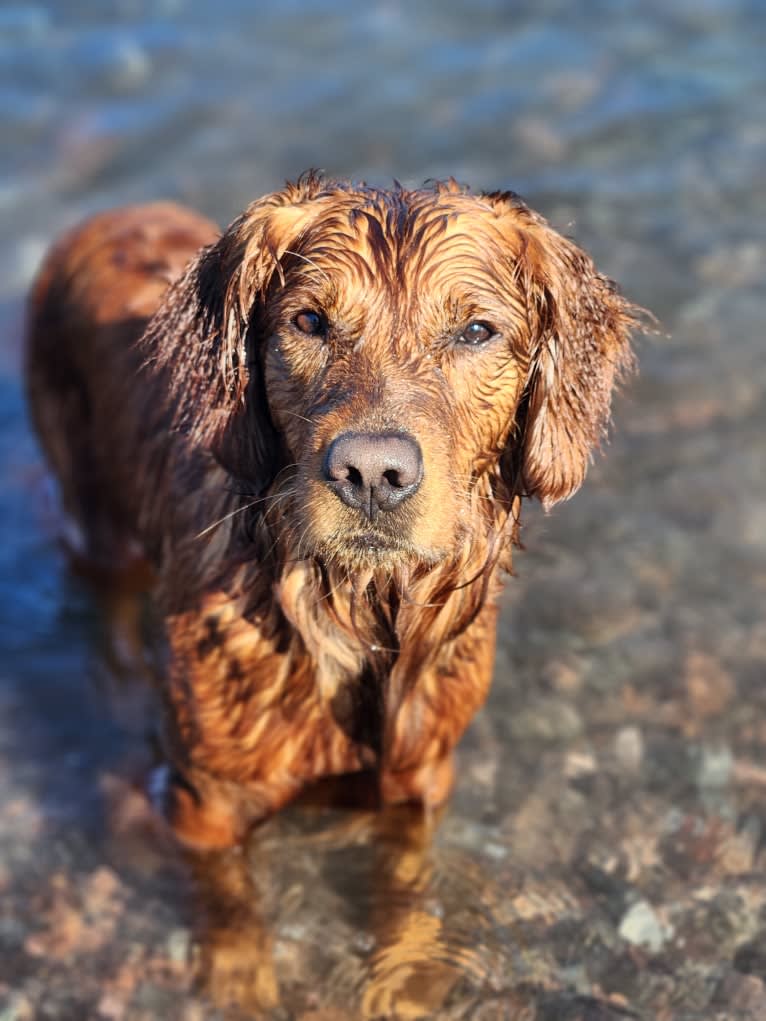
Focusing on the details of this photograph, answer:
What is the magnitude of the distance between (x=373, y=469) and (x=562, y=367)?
75 cm

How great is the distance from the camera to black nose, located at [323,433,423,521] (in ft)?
10.0

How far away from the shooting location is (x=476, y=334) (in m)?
3.42

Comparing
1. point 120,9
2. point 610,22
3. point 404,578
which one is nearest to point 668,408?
point 404,578

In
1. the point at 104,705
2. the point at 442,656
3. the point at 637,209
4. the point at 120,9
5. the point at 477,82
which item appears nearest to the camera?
the point at 442,656

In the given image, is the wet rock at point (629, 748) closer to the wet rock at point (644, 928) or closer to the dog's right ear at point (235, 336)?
the wet rock at point (644, 928)

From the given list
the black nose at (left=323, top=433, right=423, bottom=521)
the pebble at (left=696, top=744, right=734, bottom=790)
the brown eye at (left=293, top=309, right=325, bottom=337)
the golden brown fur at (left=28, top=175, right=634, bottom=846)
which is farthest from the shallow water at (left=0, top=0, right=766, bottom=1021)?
the brown eye at (left=293, top=309, right=325, bottom=337)

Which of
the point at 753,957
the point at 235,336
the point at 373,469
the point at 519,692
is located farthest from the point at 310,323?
the point at 753,957

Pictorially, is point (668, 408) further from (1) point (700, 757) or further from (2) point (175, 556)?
(2) point (175, 556)

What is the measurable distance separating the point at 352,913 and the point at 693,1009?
1217 millimetres

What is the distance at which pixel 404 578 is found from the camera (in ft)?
11.9

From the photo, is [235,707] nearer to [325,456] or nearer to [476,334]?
[325,456]

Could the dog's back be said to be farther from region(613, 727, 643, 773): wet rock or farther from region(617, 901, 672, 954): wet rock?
region(617, 901, 672, 954): wet rock

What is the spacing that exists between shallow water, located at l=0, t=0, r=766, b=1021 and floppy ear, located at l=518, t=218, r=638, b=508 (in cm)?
181

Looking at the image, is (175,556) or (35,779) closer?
(175,556)
